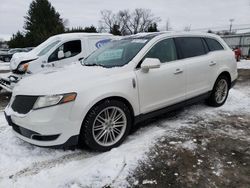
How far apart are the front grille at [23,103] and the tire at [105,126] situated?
74 cm

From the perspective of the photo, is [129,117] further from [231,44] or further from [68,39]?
[231,44]

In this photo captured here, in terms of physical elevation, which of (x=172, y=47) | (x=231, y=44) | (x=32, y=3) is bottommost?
(x=231, y=44)

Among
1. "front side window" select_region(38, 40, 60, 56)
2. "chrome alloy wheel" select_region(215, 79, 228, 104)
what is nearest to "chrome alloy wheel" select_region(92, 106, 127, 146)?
"chrome alloy wheel" select_region(215, 79, 228, 104)

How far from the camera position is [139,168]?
119 inches

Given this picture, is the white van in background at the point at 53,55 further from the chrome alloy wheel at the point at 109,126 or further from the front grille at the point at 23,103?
the chrome alloy wheel at the point at 109,126

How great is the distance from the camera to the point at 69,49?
8.03 meters

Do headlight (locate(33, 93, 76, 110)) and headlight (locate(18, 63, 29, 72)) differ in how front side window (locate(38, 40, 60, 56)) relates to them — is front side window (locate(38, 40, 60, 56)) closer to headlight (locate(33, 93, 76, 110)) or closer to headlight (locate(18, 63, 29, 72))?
headlight (locate(18, 63, 29, 72))

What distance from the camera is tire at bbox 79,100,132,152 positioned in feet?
10.6

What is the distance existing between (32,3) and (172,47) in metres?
51.5

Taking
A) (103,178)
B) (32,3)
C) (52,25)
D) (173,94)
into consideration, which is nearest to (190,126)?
(173,94)

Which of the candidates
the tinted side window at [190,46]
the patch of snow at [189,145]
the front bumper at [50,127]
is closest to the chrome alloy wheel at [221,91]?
the tinted side window at [190,46]

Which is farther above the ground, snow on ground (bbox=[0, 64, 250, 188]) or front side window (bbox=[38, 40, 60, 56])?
front side window (bbox=[38, 40, 60, 56])

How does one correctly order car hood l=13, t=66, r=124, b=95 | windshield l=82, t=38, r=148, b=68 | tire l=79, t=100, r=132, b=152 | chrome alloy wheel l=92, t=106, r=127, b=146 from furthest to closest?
windshield l=82, t=38, r=148, b=68, chrome alloy wheel l=92, t=106, r=127, b=146, tire l=79, t=100, r=132, b=152, car hood l=13, t=66, r=124, b=95

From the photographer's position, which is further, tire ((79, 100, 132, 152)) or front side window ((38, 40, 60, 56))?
front side window ((38, 40, 60, 56))
